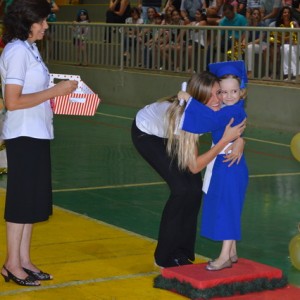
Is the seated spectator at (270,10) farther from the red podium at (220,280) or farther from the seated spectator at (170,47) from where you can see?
the red podium at (220,280)

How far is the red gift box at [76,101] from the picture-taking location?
259 inches

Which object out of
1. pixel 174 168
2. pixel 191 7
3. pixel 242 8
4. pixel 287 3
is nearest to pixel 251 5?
pixel 242 8

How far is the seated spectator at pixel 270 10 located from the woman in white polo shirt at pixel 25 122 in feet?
42.0

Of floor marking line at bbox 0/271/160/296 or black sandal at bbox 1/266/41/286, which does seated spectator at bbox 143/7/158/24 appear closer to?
floor marking line at bbox 0/271/160/296

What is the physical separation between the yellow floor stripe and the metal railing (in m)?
7.48

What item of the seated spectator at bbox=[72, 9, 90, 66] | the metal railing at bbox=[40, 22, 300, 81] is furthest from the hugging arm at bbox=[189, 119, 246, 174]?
the seated spectator at bbox=[72, 9, 90, 66]

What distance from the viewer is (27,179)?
6371 mm

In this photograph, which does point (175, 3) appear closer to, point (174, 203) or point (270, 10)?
point (270, 10)

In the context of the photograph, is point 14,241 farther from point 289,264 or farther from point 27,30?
point 289,264

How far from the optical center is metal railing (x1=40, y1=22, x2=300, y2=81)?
15630 millimetres

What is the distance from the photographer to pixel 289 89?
1542 centimetres

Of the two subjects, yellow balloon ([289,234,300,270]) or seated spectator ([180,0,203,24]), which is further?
seated spectator ([180,0,203,24])

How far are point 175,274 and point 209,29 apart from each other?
10836 mm

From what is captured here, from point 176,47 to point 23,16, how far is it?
11504mm
